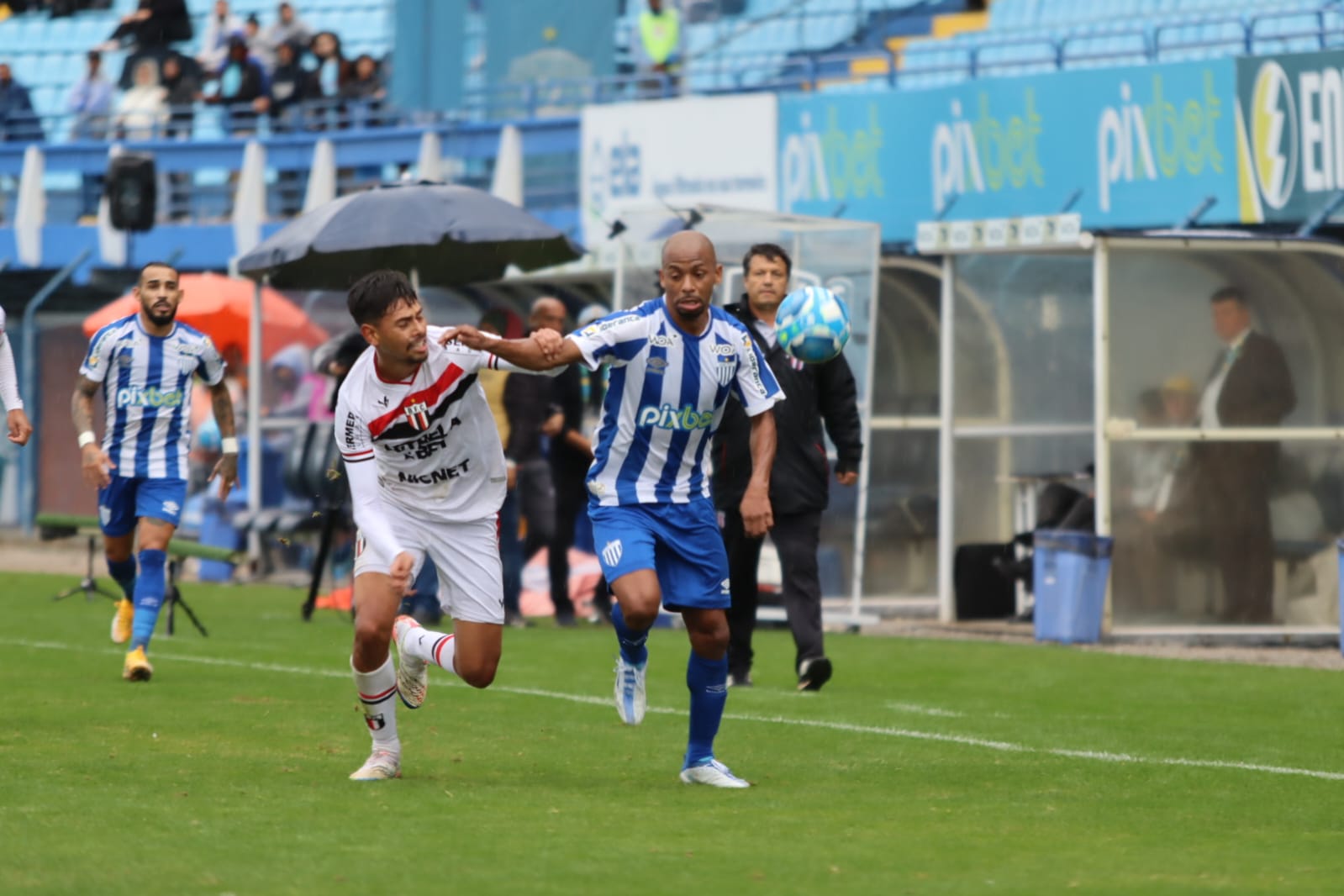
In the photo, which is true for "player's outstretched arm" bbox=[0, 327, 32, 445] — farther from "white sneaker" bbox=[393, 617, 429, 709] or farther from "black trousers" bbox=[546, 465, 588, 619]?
"black trousers" bbox=[546, 465, 588, 619]

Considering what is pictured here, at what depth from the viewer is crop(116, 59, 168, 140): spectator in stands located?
3028 cm

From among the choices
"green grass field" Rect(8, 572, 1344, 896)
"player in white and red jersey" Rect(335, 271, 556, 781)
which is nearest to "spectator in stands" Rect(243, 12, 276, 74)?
"green grass field" Rect(8, 572, 1344, 896)

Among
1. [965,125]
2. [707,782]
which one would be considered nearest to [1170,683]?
[707,782]

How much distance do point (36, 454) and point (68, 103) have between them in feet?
18.2

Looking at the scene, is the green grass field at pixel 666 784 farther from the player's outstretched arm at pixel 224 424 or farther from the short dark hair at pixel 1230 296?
the short dark hair at pixel 1230 296

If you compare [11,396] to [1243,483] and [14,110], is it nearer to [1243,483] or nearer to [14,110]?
[1243,483]

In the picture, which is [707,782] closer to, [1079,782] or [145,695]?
[1079,782]

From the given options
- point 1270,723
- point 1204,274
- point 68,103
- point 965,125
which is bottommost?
point 1270,723

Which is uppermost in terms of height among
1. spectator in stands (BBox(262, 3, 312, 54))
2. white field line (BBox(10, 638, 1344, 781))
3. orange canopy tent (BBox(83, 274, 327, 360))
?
spectator in stands (BBox(262, 3, 312, 54))

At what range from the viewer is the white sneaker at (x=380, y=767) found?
8102 mm

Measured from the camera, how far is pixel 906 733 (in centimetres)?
1009

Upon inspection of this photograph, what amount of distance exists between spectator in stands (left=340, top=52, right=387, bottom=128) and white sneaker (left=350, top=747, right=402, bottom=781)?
68.0 ft

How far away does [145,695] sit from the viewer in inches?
447

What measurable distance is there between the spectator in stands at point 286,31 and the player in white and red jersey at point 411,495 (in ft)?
75.0
